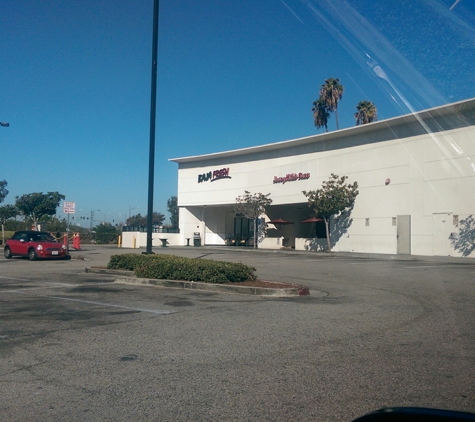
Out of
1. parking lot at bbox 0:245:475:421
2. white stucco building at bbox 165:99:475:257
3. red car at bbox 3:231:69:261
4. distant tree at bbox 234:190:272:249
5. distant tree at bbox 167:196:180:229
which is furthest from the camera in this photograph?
distant tree at bbox 167:196:180:229

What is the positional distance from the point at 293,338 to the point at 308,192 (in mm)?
31487

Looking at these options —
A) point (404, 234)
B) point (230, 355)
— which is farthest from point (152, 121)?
point (404, 234)

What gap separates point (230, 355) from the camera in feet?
22.1

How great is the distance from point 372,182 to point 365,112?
735 inches

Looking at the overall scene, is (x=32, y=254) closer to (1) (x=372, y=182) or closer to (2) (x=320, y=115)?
(1) (x=372, y=182)

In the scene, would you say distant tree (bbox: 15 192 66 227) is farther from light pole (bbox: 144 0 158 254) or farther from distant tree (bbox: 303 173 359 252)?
light pole (bbox: 144 0 158 254)

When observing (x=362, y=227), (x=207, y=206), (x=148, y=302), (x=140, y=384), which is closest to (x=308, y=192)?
(x=362, y=227)

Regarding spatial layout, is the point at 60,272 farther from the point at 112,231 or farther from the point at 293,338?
the point at 112,231

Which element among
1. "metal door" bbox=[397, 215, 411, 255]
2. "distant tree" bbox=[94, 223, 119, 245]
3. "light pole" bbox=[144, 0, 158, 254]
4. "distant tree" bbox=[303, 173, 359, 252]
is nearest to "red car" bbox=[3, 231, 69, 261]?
"light pole" bbox=[144, 0, 158, 254]

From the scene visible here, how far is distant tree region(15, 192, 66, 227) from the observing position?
5674cm

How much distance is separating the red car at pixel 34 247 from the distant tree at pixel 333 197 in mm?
18085

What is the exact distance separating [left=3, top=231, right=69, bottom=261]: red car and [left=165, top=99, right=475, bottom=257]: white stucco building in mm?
17333

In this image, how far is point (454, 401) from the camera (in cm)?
500

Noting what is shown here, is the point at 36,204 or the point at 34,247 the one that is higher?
the point at 36,204
